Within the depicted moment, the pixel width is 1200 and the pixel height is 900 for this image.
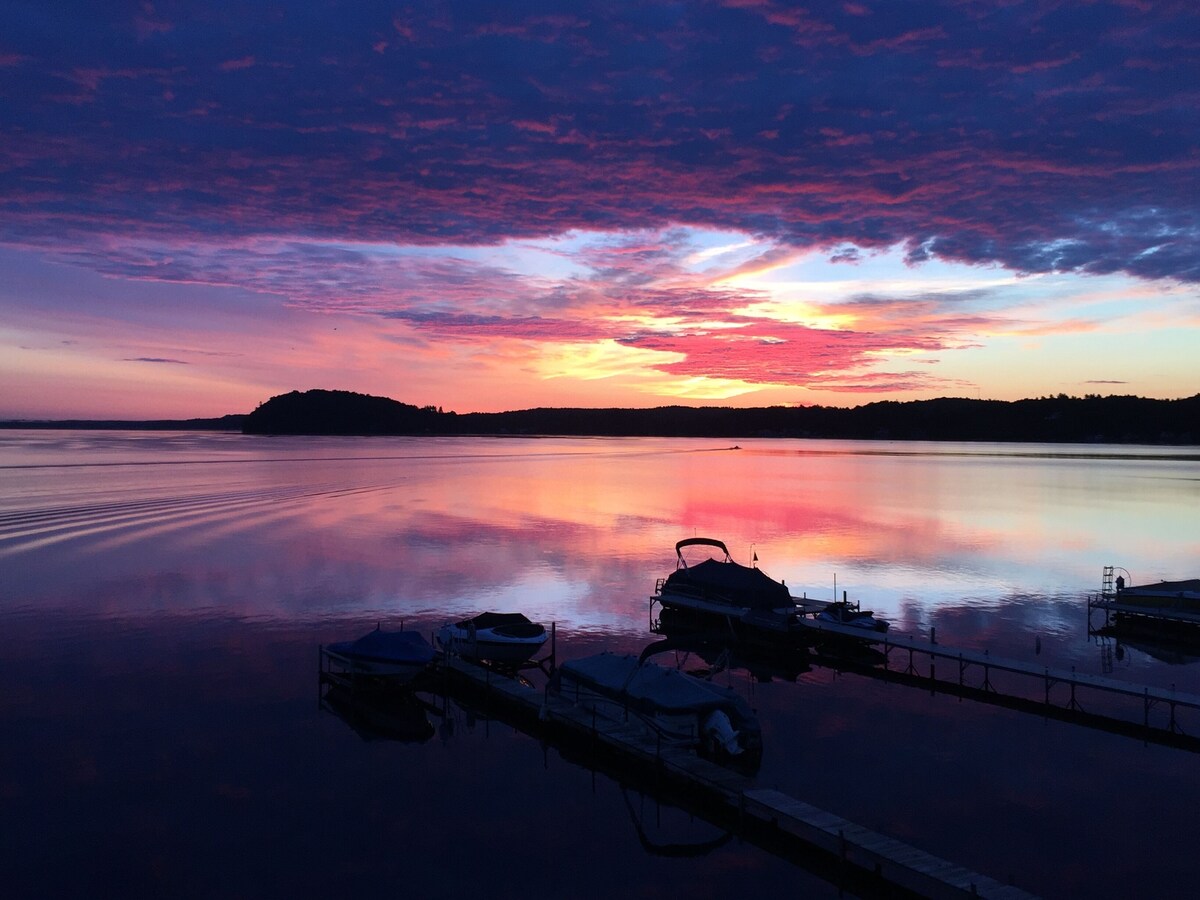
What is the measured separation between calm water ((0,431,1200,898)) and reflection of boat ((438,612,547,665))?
144 centimetres

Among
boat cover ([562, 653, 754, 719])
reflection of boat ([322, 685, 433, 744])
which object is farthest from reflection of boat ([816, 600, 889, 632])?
reflection of boat ([322, 685, 433, 744])

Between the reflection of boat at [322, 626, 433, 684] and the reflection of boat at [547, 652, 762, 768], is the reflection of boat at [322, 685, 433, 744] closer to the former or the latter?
the reflection of boat at [322, 626, 433, 684]

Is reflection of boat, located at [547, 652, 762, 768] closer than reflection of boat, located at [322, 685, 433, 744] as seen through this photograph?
Yes

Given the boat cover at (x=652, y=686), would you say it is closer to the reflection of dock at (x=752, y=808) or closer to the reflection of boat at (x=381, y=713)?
the reflection of dock at (x=752, y=808)

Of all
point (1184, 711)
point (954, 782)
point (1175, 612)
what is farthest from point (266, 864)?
point (1175, 612)

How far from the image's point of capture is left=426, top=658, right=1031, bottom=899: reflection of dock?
42.2ft

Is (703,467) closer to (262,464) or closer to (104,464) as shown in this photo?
(262,464)

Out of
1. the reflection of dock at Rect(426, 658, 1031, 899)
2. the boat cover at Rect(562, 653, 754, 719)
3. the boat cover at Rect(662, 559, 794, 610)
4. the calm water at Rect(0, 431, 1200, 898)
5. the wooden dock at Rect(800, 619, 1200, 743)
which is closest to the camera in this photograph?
the reflection of dock at Rect(426, 658, 1031, 899)

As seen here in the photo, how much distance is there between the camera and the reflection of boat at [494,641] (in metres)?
24.6

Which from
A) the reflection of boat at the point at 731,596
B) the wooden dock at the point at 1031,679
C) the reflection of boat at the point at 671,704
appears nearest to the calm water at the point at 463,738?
the reflection of boat at the point at 671,704

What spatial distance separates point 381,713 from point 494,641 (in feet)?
13.9

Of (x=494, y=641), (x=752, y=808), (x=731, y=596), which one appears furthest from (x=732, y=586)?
(x=752, y=808)

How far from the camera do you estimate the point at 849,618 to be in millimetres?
27984

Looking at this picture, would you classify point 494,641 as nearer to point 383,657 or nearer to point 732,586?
point 383,657
